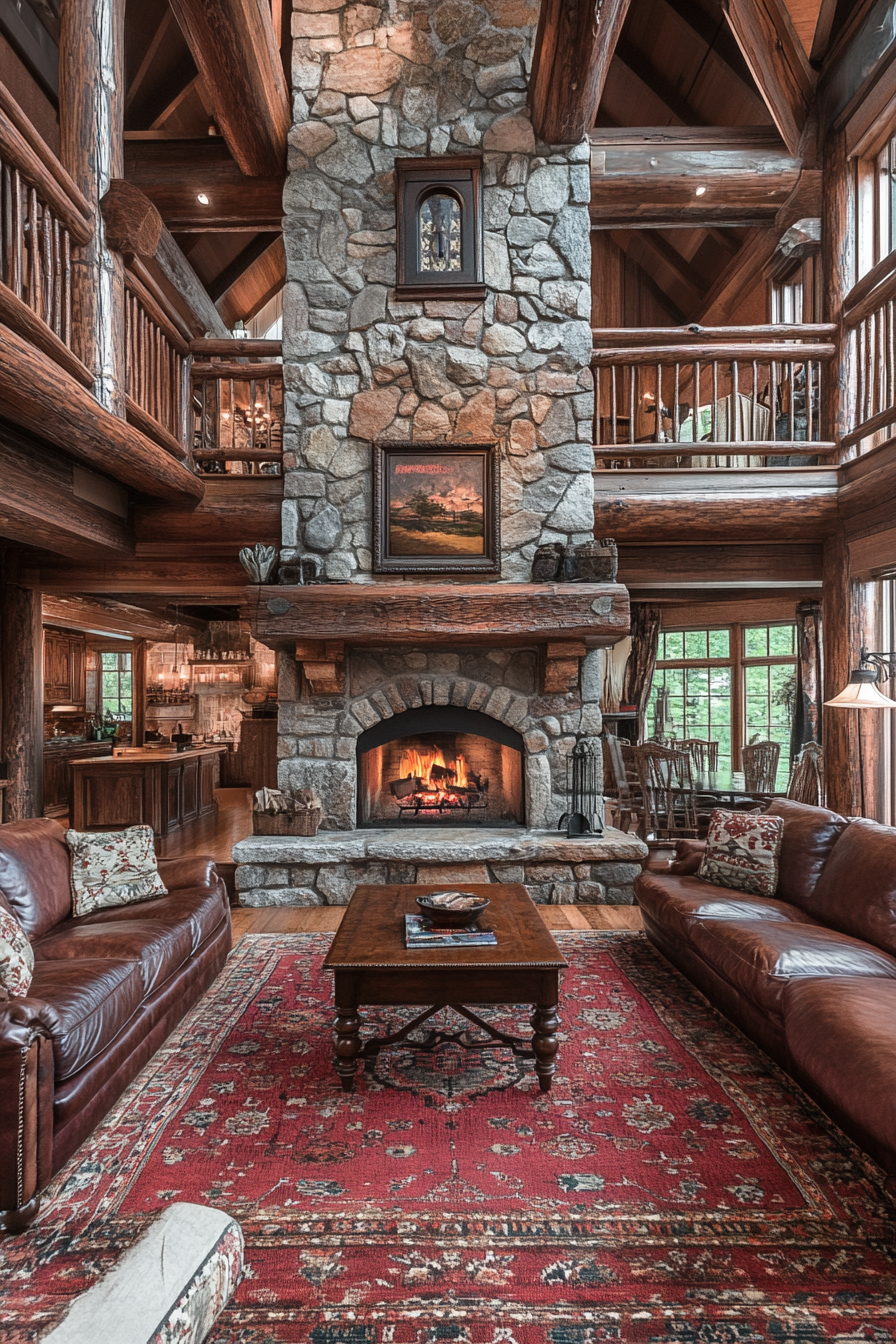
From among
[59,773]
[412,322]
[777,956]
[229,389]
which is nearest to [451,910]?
[777,956]

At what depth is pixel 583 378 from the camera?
5.25 m

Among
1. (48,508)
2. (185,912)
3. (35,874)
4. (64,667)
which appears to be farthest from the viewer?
(64,667)

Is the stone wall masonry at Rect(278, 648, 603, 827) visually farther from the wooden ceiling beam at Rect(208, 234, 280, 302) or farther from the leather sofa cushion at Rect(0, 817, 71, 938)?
the wooden ceiling beam at Rect(208, 234, 280, 302)

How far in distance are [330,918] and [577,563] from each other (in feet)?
9.04

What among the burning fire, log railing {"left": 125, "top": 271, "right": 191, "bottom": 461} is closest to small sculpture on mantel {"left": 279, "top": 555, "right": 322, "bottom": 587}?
log railing {"left": 125, "top": 271, "right": 191, "bottom": 461}

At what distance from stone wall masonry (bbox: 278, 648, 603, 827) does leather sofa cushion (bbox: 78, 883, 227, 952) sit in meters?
1.65

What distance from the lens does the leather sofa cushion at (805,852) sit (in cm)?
349

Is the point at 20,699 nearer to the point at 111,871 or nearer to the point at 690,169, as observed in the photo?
the point at 111,871

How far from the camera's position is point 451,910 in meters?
2.82

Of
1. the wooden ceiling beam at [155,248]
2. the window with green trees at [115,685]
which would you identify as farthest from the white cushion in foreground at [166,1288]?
the window with green trees at [115,685]

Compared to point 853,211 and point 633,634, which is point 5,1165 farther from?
point 633,634

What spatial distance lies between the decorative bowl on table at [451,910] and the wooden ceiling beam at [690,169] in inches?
209

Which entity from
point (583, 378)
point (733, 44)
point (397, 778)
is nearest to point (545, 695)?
point (397, 778)

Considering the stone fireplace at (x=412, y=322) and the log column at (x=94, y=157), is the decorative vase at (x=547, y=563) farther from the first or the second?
the log column at (x=94, y=157)
